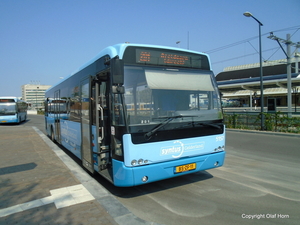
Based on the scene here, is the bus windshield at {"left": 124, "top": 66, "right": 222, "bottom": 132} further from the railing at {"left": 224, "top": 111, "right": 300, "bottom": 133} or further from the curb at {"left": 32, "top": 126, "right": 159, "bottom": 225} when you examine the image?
the railing at {"left": 224, "top": 111, "right": 300, "bottom": 133}

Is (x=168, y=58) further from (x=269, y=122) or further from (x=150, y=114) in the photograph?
(x=269, y=122)

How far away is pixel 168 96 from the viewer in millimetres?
5059

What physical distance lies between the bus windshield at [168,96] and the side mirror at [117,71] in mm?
240

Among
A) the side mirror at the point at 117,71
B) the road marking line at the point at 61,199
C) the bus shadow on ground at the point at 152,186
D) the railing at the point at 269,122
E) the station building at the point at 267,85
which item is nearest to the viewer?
the road marking line at the point at 61,199

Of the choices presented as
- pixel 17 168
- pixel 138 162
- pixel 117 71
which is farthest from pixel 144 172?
pixel 17 168

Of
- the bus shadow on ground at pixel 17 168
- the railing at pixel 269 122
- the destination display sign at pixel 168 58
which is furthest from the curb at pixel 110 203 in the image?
the railing at pixel 269 122

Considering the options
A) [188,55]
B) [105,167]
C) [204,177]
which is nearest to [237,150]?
[204,177]

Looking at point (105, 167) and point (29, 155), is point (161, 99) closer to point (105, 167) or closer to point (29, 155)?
point (105, 167)

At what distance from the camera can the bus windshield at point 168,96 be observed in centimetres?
471

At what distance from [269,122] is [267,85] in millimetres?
24454

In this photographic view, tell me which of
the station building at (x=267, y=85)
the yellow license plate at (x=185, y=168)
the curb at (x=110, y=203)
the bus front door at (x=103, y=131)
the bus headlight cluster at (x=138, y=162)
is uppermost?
the station building at (x=267, y=85)

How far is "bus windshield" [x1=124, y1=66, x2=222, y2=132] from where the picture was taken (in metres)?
4.71

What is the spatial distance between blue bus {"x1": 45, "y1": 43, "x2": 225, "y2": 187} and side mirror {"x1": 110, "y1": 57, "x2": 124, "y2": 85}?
18 millimetres

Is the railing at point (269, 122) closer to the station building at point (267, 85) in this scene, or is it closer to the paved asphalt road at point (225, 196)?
the station building at point (267, 85)
